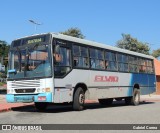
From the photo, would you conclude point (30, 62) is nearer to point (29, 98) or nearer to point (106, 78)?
point (29, 98)

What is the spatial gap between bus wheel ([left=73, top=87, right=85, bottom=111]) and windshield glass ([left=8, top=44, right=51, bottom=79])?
2048 millimetres

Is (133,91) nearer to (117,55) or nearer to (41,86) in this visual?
(117,55)

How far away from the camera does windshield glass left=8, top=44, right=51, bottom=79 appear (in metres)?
15.2

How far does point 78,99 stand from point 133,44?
5995 centimetres

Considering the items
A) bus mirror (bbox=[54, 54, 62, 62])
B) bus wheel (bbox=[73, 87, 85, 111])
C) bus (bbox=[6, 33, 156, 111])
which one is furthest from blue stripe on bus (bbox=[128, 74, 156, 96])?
bus mirror (bbox=[54, 54, 62, 62])

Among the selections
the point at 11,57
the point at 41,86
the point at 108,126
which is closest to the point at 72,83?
the point at 41,86

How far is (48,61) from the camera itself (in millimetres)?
15125

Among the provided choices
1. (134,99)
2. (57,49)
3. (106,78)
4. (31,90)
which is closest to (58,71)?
(57,49)

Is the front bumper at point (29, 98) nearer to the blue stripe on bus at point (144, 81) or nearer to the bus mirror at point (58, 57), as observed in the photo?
the bus mirror at point (58, 57)

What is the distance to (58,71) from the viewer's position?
50.6 feet

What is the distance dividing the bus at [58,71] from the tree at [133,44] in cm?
5528

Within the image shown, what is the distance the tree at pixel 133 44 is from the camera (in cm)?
7425

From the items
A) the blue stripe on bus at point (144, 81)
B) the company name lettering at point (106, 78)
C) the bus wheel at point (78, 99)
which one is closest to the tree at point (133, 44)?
the blue stripe on bus at point (144, 81)

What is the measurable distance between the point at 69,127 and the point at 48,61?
471 centimetres
